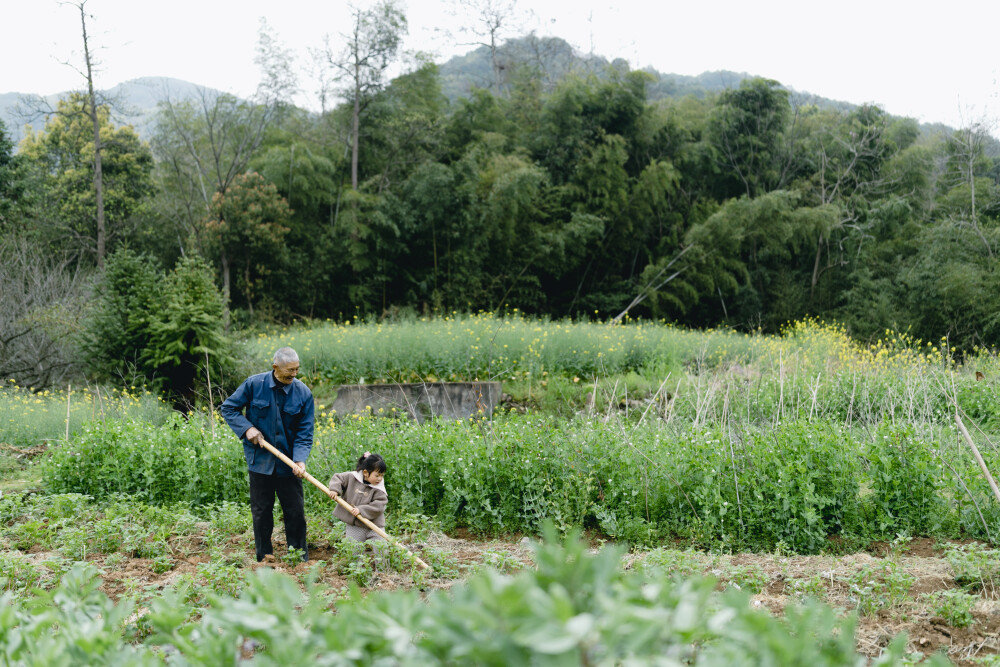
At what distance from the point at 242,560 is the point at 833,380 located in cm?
750

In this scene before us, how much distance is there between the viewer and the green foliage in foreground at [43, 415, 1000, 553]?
15.9ft

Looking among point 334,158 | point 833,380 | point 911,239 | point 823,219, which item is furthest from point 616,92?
point 833,380

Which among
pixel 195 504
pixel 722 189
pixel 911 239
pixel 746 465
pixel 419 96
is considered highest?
pixel 419 96

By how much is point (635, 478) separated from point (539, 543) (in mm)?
3751

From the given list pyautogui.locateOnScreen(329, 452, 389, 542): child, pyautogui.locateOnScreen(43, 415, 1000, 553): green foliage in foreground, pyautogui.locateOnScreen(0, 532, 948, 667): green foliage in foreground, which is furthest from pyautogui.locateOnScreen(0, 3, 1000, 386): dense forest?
pyautogui.locateOnScreen(0, 532, 948, 667): green foliage in foreground

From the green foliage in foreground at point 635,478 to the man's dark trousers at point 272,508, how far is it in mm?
1021

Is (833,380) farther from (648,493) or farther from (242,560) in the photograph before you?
(242,560)

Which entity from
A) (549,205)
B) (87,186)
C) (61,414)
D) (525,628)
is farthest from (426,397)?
(87,186)

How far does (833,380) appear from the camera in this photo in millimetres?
8906

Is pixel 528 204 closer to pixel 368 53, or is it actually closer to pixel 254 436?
pixel 368 53

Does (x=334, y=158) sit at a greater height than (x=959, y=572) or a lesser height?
greater

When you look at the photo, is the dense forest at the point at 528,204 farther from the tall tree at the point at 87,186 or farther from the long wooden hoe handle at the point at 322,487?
the long wooden hoe handle at the point at 322,487

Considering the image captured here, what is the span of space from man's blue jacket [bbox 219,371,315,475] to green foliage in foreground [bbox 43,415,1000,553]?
1.16 metres

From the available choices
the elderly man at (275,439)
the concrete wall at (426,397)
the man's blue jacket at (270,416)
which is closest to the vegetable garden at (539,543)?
the elderly man at (275,439)
